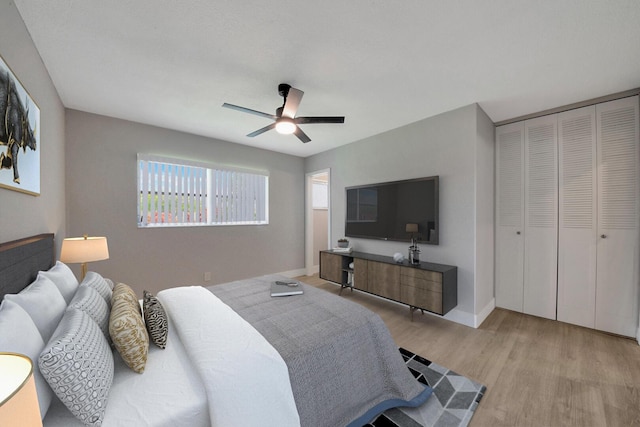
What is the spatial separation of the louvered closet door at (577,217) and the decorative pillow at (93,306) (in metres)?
4.21

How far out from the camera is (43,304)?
1105 mm

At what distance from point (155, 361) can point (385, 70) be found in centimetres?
256

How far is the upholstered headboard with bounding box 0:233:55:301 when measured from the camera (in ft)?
3.87

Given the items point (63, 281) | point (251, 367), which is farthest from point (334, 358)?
point (63, 281)

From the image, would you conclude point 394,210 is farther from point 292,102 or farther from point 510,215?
point 292,102

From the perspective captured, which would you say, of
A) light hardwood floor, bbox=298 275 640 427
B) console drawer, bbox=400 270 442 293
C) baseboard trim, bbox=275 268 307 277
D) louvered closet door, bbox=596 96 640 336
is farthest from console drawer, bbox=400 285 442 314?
baseboard trim, bbox=275 268 307 277

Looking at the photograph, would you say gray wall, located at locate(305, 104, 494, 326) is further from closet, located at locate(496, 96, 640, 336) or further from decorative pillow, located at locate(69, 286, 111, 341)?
decorative pillow, located at locate(69, 286, 111, 341)

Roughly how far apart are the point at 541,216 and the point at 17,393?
13.4 feet

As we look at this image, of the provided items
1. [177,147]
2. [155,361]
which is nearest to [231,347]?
[155,361]

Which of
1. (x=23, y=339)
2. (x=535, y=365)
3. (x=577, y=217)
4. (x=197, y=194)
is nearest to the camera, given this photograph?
(x=23, y=339)

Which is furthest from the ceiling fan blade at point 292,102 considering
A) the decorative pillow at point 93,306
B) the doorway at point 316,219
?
the doorway at point 316,219

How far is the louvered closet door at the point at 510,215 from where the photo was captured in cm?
308

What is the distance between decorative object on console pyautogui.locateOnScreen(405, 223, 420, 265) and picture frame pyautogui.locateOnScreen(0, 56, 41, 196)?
3.43m

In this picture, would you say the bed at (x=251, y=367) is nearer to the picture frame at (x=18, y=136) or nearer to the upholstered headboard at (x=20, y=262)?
the upholstered headboard at (x=20, y=262)
